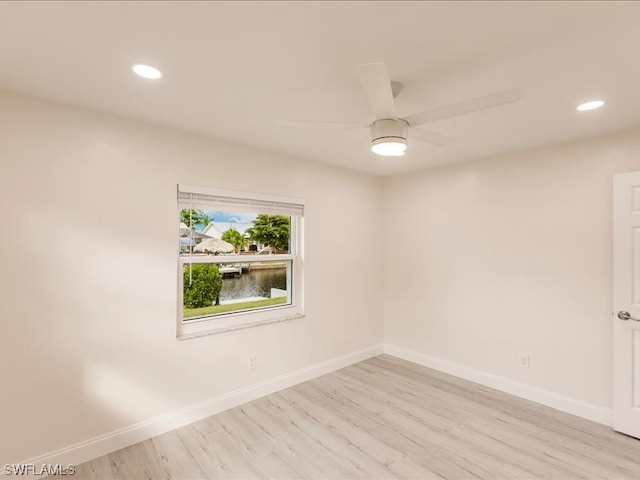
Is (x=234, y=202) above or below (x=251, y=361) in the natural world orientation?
above

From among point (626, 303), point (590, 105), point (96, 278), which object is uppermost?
point (590, 105)

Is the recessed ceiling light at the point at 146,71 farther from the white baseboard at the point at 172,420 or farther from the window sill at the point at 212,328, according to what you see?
the white baseboard at the point at 172,420

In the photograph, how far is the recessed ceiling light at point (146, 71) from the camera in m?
1.73

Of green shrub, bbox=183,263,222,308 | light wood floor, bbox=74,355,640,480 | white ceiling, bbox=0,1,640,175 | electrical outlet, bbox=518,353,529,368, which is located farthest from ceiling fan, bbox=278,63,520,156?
electrical outlet, bbox=518,353,529,368

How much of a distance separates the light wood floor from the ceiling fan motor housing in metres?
2.06

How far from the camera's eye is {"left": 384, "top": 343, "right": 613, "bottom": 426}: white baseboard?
9.22 feet

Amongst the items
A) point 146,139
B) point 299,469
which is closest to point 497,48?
point 146,139

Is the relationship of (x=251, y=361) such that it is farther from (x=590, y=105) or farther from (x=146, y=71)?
(x=590, y=105)

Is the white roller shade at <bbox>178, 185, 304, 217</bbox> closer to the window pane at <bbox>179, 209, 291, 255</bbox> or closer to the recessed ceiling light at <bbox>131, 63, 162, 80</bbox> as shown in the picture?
the window pane at <bbox>179, 209, 291, 255</bbox>

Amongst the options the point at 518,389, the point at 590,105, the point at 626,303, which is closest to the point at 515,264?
the point at 626,303

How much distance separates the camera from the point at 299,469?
86.7 inches

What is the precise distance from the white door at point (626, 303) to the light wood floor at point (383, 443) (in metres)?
0.22

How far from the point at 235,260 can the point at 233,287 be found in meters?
0.27

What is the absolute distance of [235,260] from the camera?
10.2 ft
